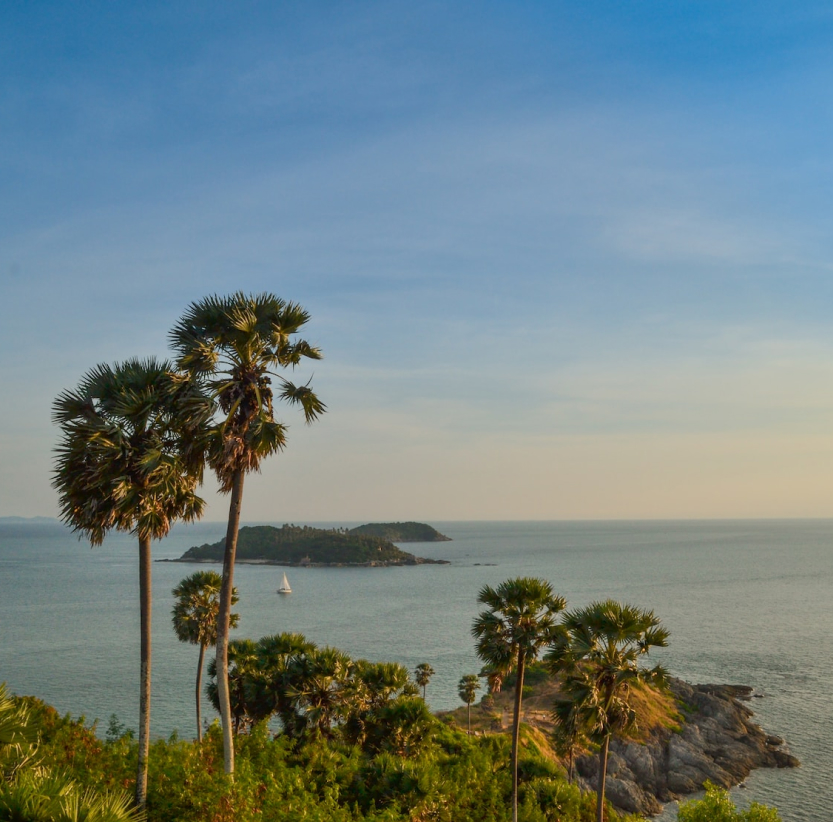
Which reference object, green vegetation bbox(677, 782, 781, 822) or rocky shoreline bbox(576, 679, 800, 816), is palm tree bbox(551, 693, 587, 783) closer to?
green vegetation bbox(677, 782, 781, 822)

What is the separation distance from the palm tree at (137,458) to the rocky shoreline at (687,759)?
1485 inches

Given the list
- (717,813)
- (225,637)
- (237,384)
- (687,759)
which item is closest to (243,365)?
(237,384)

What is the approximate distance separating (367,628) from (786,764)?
62.1 metres

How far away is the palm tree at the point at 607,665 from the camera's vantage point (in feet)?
71.9

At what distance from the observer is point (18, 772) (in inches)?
474

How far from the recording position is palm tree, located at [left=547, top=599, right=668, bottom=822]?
2192 centimetres

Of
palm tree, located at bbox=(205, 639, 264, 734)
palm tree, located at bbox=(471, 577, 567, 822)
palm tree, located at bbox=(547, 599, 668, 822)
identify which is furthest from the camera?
palm tree, located at bbox=(205, 639, 264, 734)

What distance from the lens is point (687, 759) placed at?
5066 cm

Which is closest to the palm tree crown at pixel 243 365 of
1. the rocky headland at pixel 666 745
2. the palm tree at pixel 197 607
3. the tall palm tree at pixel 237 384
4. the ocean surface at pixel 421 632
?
the tall palm tree at pixel 237 384

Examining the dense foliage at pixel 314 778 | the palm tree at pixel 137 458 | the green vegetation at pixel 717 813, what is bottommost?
the green vegetation at pixel 717 813

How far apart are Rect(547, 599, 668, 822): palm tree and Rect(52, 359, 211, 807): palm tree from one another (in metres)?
12.6

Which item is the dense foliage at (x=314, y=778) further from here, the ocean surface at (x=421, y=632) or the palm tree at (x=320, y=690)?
the ocean surface at (x=421, y=632)

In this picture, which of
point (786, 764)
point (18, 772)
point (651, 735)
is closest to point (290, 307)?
point (18, 772)

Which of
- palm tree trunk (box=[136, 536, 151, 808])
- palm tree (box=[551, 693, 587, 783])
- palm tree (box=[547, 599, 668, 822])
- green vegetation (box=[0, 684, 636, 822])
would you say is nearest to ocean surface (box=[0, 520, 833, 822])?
green vegetation (box=[0, 684, 636, 822])
